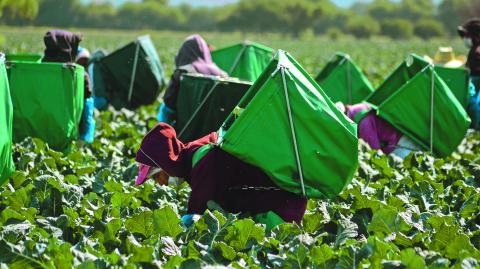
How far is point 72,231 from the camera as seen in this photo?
192 inches

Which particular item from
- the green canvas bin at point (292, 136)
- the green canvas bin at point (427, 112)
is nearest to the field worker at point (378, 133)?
the green canvas bin at point (427, 112)

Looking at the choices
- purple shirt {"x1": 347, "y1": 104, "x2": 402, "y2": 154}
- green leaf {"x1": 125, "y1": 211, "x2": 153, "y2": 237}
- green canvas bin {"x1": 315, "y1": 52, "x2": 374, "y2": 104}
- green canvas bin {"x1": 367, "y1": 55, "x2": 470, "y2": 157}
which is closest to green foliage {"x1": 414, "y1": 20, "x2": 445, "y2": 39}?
green canvas bin {"x1": 315, "y1": 52, "x2": 374, "y2": 104}

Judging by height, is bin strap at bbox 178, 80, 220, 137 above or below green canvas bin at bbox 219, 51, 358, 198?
below

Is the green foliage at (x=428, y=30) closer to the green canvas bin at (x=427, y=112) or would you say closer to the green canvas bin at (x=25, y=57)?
the green canvas bin at (x=25, y=57)

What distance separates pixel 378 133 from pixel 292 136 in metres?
3.82

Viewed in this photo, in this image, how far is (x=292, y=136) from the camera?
457cm

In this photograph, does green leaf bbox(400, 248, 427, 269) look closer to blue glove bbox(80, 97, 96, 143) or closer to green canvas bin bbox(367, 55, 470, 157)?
green canvas bin bbox(367, 55, 470, 157)

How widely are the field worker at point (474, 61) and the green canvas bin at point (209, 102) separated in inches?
141

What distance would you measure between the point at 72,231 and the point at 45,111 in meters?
2.74

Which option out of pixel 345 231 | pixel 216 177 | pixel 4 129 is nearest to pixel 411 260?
pixel 345 231

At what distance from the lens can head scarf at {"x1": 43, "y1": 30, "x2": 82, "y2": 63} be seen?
7.91m

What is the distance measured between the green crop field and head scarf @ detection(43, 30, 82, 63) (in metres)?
1.34

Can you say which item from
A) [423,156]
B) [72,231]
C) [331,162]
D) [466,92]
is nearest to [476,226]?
[331,162]

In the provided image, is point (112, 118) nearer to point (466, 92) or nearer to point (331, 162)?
point (466, 92)
